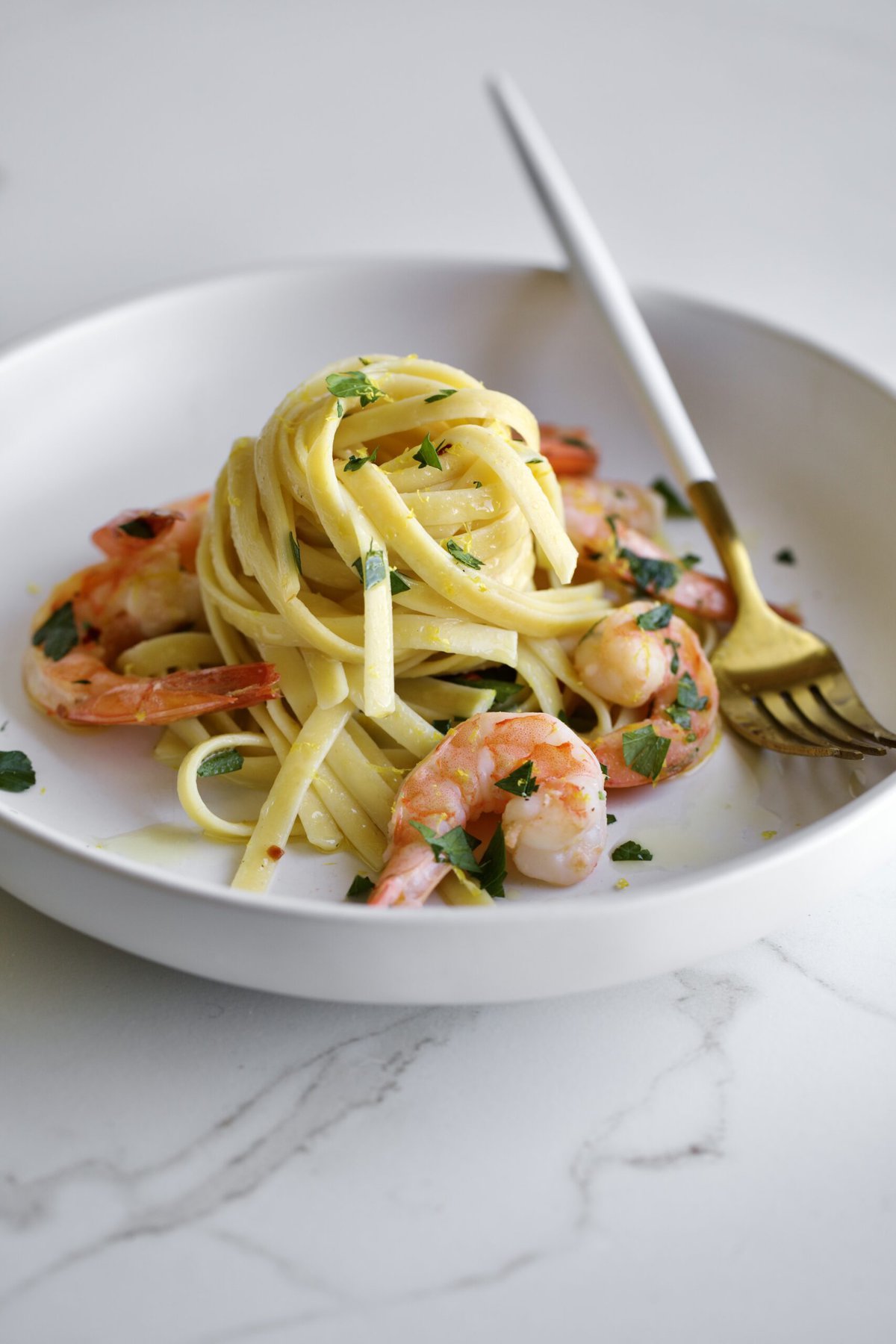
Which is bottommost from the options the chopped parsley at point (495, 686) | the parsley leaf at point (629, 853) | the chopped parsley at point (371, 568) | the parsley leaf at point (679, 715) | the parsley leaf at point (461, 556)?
the parsley leaf at point (629, 853)

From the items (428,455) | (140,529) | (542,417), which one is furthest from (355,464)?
(542,417)

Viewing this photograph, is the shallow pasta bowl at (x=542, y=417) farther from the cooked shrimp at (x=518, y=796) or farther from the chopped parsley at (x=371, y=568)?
the chopped parsley at (x=371, y=568)

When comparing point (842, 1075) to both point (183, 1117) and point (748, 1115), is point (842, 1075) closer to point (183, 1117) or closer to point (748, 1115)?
point (748, 1115)

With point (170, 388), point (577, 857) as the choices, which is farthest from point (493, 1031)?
point (170, 388)

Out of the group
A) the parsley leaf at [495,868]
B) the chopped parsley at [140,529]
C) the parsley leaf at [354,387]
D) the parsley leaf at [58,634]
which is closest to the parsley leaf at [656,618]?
the parsley leaf at [495,868]

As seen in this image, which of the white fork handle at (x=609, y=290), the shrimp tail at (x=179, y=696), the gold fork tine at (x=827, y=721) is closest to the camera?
the shrimp tail at (x=179, y=696)

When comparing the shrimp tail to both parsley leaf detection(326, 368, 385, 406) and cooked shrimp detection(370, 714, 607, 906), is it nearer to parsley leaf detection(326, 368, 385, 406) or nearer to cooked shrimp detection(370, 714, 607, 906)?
cooked shrimp detection(370, 714, 607, 906)

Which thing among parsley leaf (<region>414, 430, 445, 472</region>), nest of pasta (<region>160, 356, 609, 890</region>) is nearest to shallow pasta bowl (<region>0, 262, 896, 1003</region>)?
nest of pasta (<region>160, 356, 609, 890</region>)
